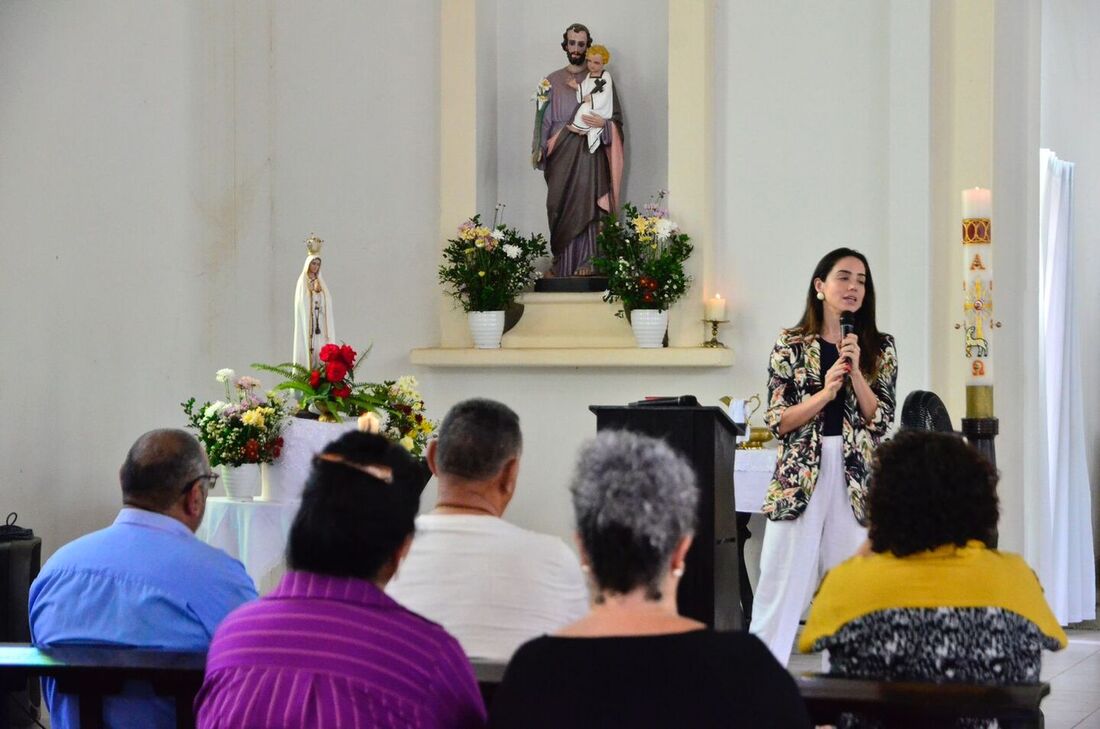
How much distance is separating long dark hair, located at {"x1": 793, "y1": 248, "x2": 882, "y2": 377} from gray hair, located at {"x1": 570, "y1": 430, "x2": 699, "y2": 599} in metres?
2.66

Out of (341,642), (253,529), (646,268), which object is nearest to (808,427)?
(253,529)

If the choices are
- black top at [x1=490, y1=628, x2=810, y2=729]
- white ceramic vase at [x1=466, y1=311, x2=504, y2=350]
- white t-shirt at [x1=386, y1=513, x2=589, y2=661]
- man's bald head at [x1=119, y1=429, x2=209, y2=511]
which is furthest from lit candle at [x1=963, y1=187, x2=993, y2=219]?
black top at [x1=490, y1=628, x2=810, y2=729]

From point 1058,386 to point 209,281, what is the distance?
4935 millimetres

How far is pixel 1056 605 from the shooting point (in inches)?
309

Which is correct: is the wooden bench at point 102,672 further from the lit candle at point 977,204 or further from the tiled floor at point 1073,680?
the lit candle at point 977,204

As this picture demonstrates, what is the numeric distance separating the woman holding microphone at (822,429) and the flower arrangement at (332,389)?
2.14 metres

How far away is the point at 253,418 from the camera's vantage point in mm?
5758

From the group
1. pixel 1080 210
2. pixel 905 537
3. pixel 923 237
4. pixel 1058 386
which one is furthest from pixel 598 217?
pixel 905 537

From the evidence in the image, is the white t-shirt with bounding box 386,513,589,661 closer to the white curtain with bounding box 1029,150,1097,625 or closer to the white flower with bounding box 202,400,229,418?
the white flower with bounding box 202,400,229,418

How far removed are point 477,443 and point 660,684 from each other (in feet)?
4.04

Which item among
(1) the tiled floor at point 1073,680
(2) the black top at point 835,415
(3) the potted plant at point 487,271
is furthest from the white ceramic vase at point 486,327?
(2) the black top at point 835,415

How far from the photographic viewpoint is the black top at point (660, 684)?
1.81 meters

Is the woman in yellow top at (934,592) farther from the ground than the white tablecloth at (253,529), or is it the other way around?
the woman in yellow top at (934,592)

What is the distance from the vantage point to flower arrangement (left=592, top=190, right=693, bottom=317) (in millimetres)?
7594
